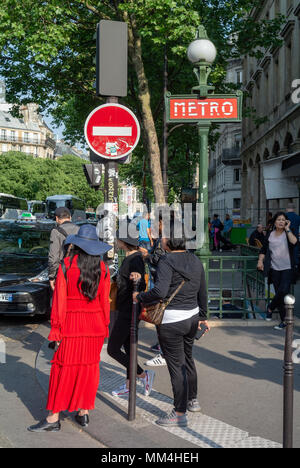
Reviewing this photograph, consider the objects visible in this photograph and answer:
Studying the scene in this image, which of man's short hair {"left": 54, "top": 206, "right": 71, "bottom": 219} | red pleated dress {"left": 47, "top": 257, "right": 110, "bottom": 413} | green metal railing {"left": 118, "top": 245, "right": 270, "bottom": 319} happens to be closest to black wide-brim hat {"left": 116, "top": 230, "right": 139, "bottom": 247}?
red pleated dress {"left": 47, "top": 257, "right": 110, "bottom": 413}

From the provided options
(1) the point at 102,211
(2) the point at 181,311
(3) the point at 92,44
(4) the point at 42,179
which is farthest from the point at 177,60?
(4) the point at 42,179

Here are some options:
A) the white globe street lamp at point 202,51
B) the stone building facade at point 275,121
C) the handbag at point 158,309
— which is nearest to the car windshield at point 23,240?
the white globe street lamp at point 202,51

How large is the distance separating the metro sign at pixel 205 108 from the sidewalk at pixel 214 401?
314 centimetres

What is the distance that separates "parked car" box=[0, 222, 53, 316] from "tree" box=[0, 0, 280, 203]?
22.4ft

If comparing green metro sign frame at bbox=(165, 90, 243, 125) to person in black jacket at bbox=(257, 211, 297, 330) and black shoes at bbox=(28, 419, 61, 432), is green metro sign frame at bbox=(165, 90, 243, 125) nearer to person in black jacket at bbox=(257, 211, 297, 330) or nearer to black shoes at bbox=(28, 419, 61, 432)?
person in black jacket at bbox=(257, 211, 297, 330)

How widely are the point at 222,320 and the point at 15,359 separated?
328 cm

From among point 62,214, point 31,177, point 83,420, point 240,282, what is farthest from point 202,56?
point 31,177

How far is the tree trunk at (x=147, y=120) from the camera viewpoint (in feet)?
55.4

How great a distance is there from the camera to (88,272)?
4215mm

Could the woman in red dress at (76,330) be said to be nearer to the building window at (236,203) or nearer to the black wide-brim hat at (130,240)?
the black wide-brim hat at (130,240)

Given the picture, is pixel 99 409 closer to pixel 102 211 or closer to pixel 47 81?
pixel 102 211

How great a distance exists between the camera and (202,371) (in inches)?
231

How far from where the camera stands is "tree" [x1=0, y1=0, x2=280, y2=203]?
15.1 meters

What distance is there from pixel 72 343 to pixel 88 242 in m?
0.81
